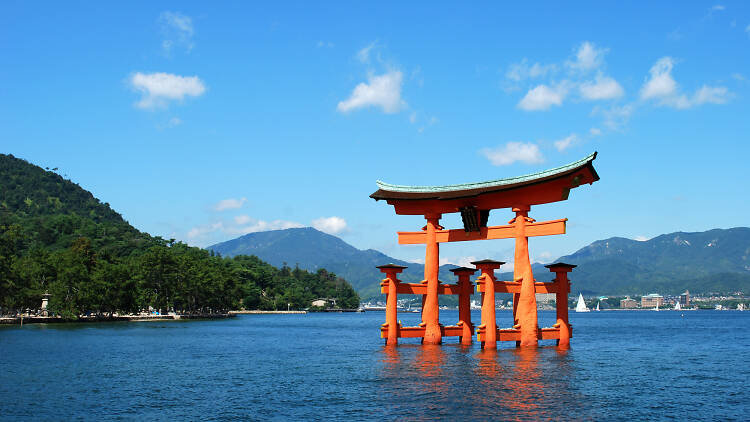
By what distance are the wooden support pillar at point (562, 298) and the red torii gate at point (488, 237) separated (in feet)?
0.21

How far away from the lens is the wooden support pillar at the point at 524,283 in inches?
1564

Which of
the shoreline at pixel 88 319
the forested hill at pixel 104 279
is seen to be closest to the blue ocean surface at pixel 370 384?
the forested hill at pixel 104 279

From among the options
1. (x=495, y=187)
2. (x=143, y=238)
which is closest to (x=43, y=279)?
(x=495, y=187)

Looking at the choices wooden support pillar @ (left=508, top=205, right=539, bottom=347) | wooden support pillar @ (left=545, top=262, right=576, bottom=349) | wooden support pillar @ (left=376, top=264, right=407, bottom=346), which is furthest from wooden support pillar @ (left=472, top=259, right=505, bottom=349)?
wooden support pillar @ (left=376, top=264, right=407, bottom=346)

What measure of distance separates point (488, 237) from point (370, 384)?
16918 millimetres

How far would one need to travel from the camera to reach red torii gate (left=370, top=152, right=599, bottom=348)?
38.9 m

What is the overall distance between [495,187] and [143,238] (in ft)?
525

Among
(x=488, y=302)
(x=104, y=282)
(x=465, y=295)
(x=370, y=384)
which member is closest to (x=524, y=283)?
(x=488, y=302)

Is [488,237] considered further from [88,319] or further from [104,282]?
[88,319]

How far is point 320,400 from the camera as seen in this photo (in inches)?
969

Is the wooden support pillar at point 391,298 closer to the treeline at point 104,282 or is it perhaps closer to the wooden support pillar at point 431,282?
the wooden support pillar at point 431,282

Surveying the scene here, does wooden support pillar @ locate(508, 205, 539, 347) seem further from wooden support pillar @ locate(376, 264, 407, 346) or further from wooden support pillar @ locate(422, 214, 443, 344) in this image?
wooden support pillar @ locate(376, 264, 407, 346)

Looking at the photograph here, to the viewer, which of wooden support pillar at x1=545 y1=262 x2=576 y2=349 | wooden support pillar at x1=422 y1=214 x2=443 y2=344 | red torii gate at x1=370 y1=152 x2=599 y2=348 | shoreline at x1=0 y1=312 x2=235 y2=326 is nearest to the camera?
red torii gate at x1=370 y1=152 x2=599 y2=348

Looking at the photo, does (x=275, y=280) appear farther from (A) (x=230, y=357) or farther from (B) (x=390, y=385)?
(B) (x=390, y=385)
